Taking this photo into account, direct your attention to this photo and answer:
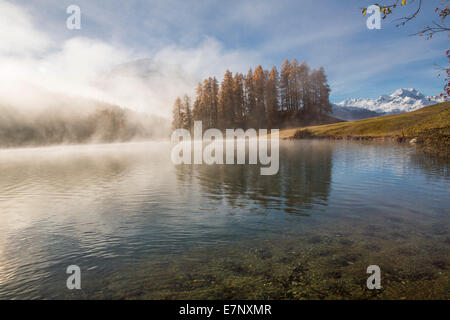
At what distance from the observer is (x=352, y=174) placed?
20.3 metres

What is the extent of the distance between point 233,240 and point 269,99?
92.1m

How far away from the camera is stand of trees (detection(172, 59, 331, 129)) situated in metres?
96.6

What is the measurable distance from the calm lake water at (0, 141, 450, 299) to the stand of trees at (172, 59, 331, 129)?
8207cm

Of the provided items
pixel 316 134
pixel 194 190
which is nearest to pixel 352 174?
pixel 194 190

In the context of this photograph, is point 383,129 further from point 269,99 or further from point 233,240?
point 233,240

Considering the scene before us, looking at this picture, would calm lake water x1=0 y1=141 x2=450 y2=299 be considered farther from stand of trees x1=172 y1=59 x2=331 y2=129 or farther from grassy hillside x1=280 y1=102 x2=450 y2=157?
stand of trees x1=172 y1=59 x2=331 y2=129

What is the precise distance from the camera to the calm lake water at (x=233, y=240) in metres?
6.34

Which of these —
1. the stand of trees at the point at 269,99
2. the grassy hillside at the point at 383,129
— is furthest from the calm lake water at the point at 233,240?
the stand of trees at the point at 269,99

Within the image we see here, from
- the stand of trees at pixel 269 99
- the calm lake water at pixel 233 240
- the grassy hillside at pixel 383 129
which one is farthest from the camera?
the stand of trees at pixel 269 99

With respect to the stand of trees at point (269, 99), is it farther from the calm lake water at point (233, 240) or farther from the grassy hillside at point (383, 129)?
the calm lake water at point (233, 240)

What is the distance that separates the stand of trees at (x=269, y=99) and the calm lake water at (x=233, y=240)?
82.1 m

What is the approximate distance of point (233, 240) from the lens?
906cm
